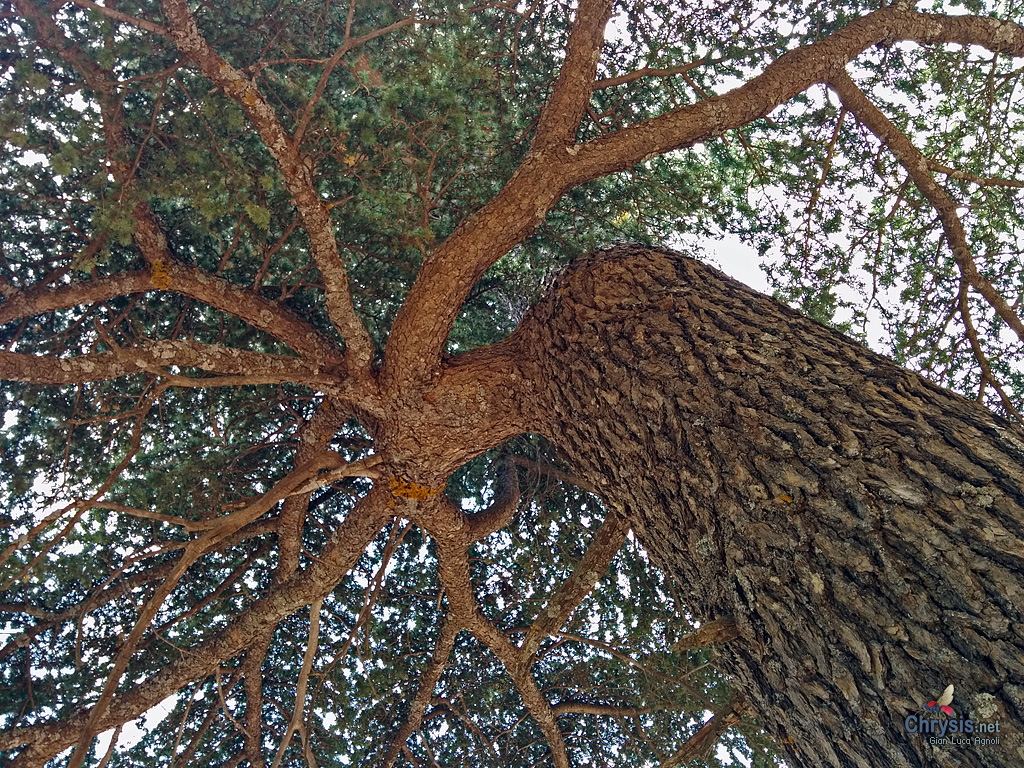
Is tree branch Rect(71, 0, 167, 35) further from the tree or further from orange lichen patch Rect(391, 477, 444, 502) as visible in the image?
orange lichen patch Rect(391, 477, 444, 502)

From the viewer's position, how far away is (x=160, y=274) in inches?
140

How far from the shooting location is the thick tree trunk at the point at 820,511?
1491 millimetres

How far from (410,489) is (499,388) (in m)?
0.80

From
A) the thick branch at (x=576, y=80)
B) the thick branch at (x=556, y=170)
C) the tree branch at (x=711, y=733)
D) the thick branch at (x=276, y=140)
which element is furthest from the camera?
the thick branch at (x=576, y=80)

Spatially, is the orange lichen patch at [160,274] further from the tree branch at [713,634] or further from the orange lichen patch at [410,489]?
the tree branch at [713,634]

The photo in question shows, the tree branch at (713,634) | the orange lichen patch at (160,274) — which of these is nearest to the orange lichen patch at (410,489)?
the orange lichen patch at (160,274)

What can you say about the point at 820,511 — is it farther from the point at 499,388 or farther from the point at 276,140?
the point at 276,140

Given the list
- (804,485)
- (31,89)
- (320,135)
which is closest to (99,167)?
(31,89)

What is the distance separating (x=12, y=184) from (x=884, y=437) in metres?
3.86

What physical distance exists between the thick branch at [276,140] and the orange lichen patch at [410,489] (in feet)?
3.16

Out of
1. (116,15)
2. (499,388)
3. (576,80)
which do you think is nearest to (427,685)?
(499,388)

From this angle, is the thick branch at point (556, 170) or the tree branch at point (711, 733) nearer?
the tree branch at point (711, 733)

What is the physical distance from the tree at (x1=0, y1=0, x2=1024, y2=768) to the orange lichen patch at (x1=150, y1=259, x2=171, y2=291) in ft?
0.20

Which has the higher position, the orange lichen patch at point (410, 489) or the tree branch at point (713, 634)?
the orange lichen patch at point (410, 489)
